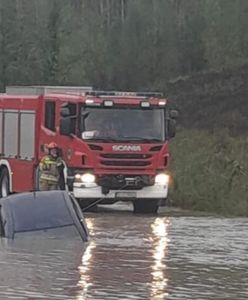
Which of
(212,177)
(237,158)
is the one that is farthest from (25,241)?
(237,158)

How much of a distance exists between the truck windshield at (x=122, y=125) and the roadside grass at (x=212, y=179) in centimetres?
258

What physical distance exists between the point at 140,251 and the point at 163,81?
56858 mm

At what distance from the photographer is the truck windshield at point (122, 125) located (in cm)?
2231

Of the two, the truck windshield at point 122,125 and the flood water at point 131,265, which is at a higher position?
the truck windshield at point 122,125

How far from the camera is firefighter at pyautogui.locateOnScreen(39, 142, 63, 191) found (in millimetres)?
21859

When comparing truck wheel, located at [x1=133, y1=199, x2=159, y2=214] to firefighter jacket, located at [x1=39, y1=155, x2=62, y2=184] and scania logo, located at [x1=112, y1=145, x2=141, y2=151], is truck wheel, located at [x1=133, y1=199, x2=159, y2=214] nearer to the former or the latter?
scania logo, located at [x1=112, y1=145, x2=141, y2=151]

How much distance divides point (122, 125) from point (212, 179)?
449cm

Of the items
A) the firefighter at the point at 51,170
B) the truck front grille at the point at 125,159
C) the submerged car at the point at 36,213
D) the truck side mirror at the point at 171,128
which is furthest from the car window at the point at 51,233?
the truck side mirror at the point at 171,128

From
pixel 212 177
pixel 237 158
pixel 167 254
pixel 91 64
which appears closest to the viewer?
pixel 167 254

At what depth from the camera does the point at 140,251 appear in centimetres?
1493

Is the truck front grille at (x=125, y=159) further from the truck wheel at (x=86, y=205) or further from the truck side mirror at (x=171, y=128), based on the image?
the truck wheel at (x=86, y=205)

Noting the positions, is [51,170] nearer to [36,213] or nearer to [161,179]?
[161,179]

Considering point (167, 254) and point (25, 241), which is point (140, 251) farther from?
point (25, 241)

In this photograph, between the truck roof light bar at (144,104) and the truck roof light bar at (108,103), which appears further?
the truck roof light bar at (144,104)
